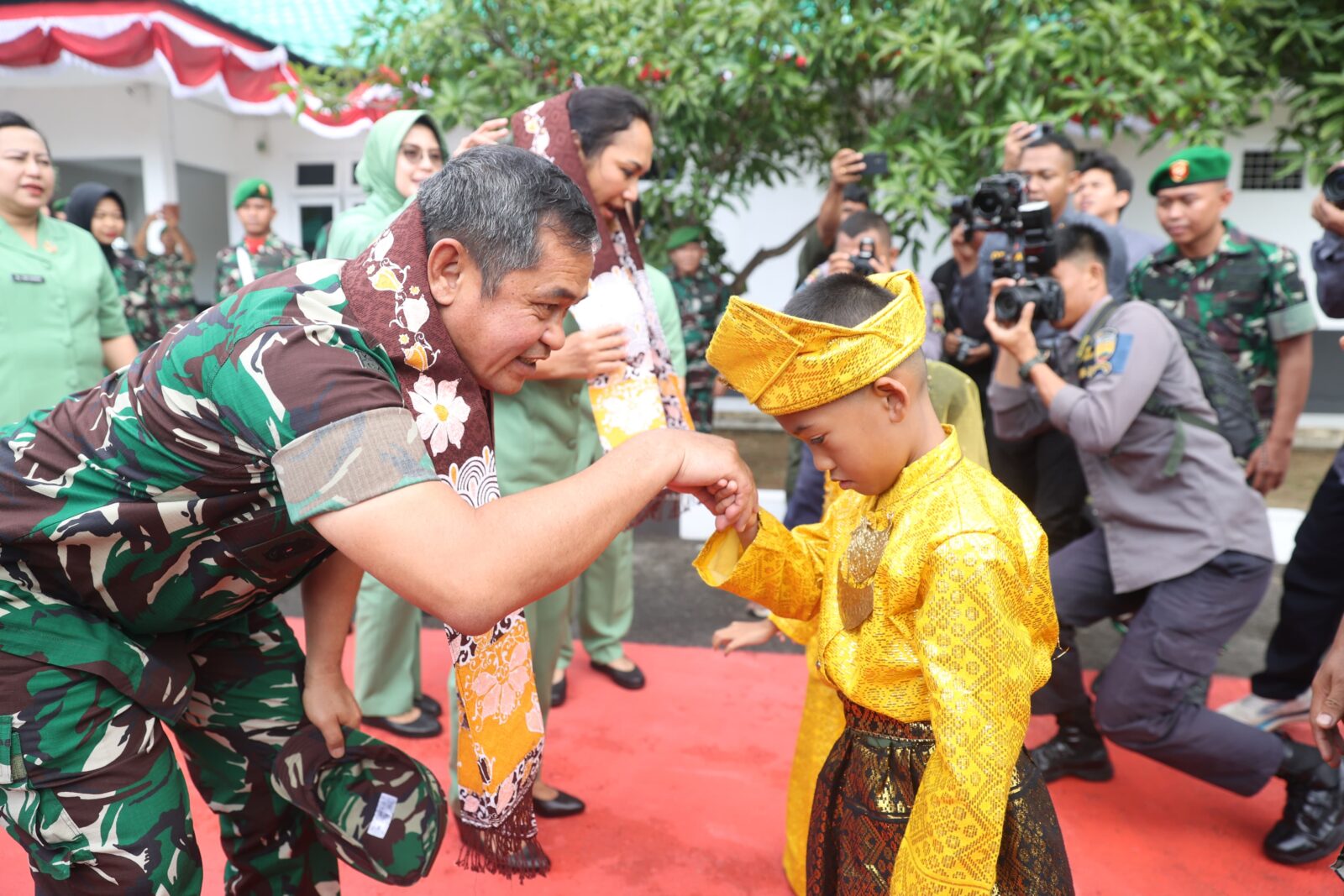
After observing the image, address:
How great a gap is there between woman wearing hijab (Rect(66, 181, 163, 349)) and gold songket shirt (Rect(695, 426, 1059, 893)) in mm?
5298

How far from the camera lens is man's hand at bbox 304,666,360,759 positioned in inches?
68.6

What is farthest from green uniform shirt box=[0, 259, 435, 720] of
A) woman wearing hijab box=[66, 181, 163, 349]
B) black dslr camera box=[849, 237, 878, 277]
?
woman wearing hijab box=[66, 181, 163, 349]

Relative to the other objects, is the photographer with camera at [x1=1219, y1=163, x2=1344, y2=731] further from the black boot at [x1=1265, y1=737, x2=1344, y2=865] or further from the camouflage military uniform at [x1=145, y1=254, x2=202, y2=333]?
the camouflage military uniform at [x1=145, y1=254, x2=202, y2=333]

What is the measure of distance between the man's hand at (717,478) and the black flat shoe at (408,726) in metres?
1.93

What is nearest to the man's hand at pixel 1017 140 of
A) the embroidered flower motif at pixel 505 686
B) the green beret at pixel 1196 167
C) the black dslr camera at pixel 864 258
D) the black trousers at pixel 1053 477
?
the green beret at pixel 1196 167

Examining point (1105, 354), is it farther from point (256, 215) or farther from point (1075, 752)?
point (256, 215)

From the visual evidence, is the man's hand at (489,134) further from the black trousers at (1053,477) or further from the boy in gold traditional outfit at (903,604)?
the black trousers at (1053,477)

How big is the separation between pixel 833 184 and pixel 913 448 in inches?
125

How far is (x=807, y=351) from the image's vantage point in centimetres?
148

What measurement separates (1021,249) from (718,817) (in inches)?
73.3

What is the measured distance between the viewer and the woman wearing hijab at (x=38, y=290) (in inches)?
128

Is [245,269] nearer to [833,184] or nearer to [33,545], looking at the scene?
[833,184]

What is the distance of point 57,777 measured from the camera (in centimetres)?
146

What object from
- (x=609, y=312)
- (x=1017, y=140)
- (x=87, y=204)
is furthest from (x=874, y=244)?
(x=87, y=204)
